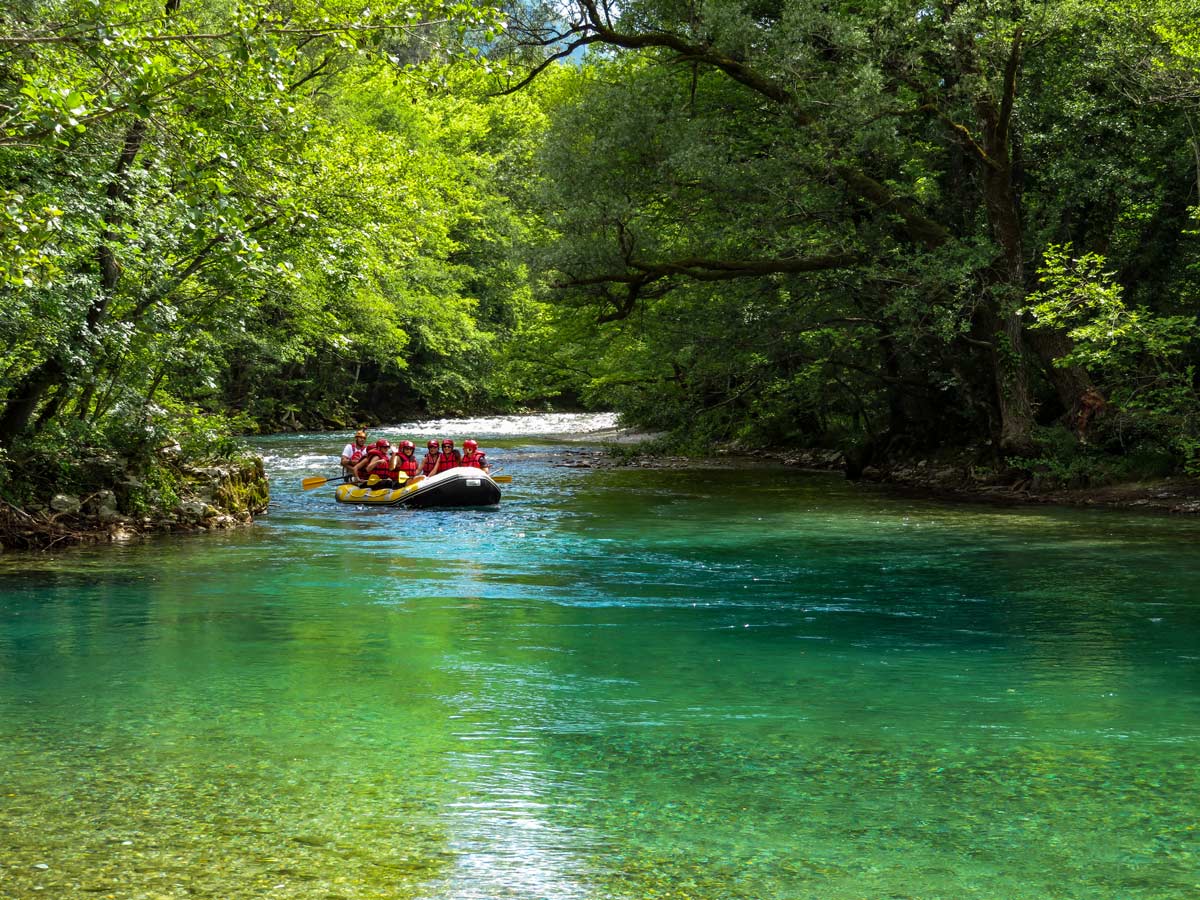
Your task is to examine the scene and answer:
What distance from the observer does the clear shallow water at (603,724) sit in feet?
16.3

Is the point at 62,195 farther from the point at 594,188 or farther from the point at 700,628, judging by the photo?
the point at 594,188

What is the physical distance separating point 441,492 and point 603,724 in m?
13.6

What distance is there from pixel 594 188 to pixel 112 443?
28.9 ft

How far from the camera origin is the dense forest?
46.0ft

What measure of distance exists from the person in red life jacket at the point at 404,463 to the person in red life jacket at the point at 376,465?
0.12m

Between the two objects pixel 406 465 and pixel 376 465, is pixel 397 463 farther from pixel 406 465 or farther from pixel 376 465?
pixel 376 465

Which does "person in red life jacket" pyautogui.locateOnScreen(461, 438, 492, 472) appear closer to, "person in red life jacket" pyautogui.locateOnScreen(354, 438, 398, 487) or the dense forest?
"person in red life jacket" pyautogui.locateOnScreen(354, 438, 398, 487)

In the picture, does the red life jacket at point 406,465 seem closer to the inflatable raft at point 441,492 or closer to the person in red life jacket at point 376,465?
the person in red life jacket at point 376,465

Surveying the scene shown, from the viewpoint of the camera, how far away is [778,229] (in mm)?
20531

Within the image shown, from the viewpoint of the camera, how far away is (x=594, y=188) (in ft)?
66.5

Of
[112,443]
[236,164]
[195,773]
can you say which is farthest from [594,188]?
[195,773]

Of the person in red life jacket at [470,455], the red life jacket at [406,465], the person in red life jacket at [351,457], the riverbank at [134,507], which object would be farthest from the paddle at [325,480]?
the riverbank at [134,507]

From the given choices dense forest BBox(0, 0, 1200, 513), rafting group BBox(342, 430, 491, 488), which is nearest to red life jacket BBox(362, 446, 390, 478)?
rafting group BBox(342, 430, 491, 488)

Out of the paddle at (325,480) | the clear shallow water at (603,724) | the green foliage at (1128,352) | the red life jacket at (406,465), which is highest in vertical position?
the green foliage at (1128,352)
